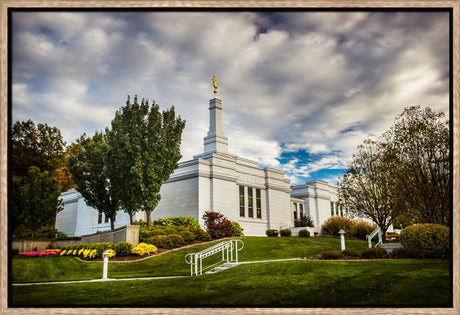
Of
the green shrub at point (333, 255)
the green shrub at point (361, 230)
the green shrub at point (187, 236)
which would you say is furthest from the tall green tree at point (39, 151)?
the green shrub at point (361, 230)

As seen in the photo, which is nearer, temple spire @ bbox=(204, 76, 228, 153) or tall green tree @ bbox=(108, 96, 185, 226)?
tall green tree @ bbox=(108, 96, 185, 226)

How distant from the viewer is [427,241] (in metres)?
12.9

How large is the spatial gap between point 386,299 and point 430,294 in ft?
3.05

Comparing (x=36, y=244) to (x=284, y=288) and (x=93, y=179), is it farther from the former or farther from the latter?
(x=284, y=288)

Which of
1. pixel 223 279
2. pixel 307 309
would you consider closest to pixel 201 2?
pixel 307 309

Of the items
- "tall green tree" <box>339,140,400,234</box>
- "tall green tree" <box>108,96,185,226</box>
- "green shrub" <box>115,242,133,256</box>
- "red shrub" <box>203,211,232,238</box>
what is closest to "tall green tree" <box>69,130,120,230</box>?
"tall green tree" <box>108,96,185,226</box>

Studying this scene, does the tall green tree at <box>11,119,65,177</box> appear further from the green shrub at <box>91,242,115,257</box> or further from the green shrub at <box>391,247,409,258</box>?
the green shrub at <box>391,247,409,258</box>

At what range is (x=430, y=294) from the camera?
27.6ft

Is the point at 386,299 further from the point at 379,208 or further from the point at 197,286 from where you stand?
the point at 379,208

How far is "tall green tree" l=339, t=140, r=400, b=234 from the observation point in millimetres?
24000

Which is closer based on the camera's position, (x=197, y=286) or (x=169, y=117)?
(x=197, y=286)

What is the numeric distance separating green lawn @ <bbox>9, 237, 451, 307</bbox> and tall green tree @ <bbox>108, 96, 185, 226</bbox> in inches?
386

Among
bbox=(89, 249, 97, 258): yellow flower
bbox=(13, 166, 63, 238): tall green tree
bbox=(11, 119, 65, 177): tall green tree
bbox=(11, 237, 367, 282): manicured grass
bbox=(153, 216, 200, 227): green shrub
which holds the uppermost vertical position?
bbox=(11, 119, 65, 177): tall green tree

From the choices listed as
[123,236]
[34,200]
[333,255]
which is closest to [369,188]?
[333,255]
